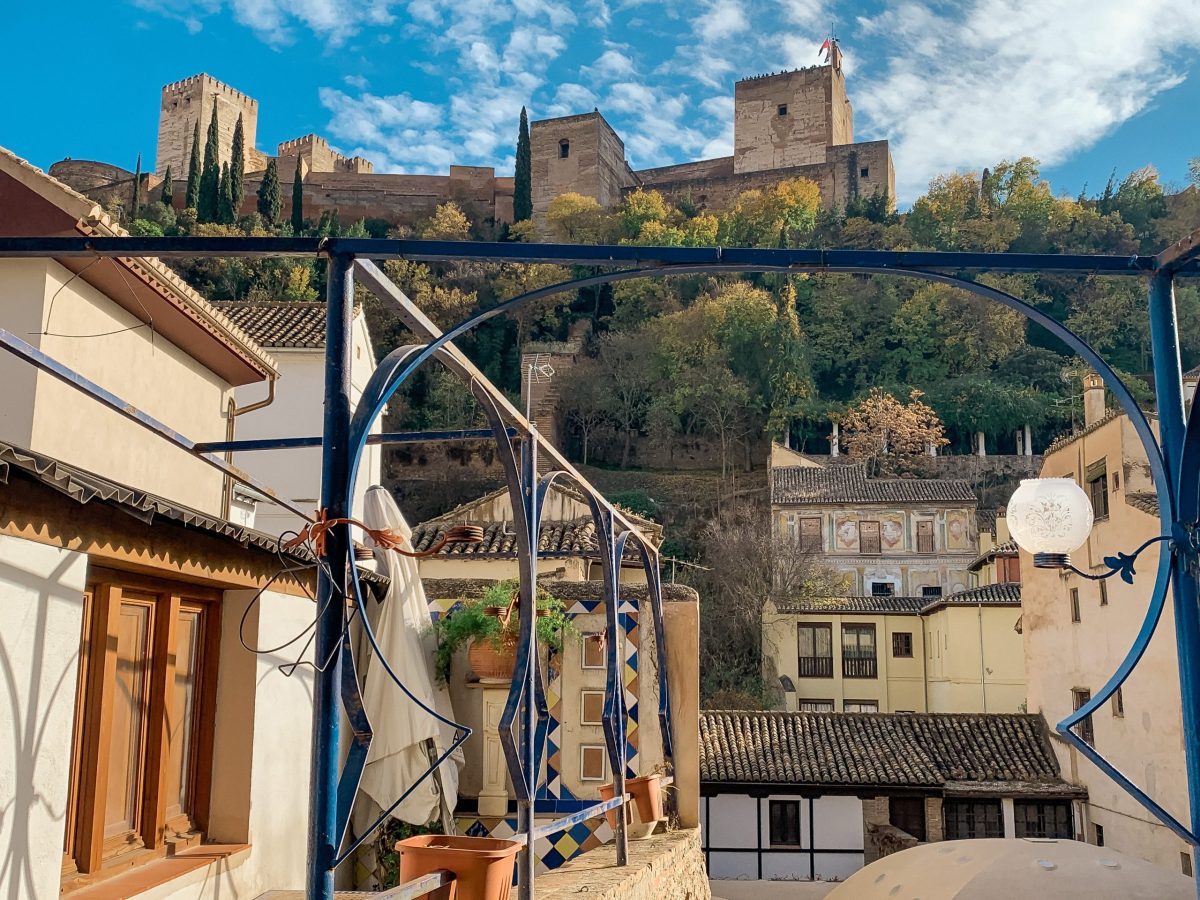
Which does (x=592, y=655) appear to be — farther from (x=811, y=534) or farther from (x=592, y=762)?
(x=811, y=534)

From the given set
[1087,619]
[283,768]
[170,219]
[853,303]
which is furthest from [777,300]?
[283,768]

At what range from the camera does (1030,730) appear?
22.8 metres

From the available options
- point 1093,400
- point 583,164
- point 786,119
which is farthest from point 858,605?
point 786,119

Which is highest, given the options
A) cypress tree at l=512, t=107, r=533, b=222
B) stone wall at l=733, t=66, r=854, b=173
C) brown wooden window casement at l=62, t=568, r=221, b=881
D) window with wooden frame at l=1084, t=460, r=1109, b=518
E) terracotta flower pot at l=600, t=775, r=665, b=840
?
stone wall at l=733, t=66, r=854, b=173

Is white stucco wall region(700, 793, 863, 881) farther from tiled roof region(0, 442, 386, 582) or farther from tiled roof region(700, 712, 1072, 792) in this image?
tiled roof region(0, 442, 386, 582)

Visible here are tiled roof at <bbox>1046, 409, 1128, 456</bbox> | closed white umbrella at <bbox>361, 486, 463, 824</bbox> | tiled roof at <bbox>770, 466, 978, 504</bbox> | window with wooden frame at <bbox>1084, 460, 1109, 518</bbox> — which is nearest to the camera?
closed white umbrella at <bbox>361, 486, 463, 824</bbox>

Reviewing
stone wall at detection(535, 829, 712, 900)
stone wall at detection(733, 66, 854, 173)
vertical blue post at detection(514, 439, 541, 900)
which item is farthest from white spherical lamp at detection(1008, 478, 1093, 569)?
stone wall at detection(733, 66, 854, 173)

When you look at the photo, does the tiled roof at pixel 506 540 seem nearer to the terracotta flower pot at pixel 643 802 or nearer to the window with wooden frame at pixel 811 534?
the terracotta flower pot at pixel 643 802

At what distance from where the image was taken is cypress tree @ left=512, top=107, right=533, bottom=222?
68.1m

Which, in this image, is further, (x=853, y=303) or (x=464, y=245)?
(x=853, y=303)

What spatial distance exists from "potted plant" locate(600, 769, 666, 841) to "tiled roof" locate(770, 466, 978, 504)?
1246 inches

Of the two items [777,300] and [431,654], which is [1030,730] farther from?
[777,300]

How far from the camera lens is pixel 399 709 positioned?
8.23 meters

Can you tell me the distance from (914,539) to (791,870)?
2009 cm
